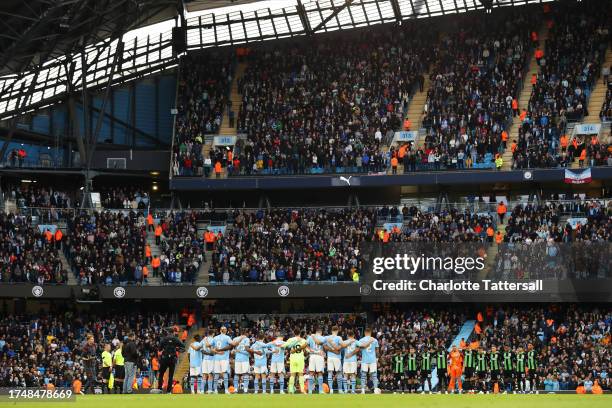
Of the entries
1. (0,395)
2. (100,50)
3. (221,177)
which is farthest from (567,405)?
(100,50)

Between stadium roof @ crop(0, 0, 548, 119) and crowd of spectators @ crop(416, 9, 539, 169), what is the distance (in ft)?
4.68

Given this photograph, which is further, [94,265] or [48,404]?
[94,265]

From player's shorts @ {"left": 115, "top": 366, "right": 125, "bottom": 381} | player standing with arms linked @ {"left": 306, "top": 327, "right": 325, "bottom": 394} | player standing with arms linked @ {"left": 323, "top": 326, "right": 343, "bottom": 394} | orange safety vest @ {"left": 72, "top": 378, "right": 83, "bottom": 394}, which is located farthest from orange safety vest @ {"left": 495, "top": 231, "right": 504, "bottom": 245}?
player's shorts @ {"left": 115, "top": 366, "right": 125, "bottom": 381}

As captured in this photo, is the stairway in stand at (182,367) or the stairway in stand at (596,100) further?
the stairway in stand at (596,100)

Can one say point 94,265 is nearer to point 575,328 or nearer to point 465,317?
point 465,317

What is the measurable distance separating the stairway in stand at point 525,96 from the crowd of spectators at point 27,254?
22.2m

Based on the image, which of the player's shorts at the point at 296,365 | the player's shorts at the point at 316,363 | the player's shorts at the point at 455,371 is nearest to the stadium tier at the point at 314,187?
the player's shorts at the point at 455,371

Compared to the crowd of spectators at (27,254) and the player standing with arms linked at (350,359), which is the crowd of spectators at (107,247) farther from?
the player standing with arms linked at (350,359)

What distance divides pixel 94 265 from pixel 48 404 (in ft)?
94.1

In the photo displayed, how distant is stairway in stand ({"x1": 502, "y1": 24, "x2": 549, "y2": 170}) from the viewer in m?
56.1

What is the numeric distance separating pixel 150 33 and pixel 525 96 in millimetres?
21224

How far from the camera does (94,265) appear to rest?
51.8 metres

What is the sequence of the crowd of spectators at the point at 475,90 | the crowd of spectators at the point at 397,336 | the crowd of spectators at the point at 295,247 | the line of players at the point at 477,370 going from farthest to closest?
1. the crowd of spectators at the point at 475,90
2. the crowd of spectators at the point at 295,247
3. the crowd of spectators at the point at 397,336
4. the line of players at the point at 477,370

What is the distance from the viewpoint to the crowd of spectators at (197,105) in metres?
60.2
